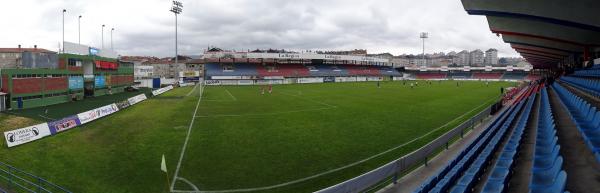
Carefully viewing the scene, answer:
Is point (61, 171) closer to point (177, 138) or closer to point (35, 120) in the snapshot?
point (177, 138)

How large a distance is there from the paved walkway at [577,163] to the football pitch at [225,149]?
688cm

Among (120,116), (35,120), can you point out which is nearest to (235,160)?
(120,116)

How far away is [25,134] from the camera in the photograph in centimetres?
2270

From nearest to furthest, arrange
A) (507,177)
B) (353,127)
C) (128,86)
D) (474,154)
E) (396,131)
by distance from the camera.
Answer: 1. (507,177)
2. (474,154)
3. (396,131)
4. (353,127)
5. (128,86)

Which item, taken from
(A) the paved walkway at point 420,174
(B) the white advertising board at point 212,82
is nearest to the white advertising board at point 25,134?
(A) the paved walkway at point 420,174

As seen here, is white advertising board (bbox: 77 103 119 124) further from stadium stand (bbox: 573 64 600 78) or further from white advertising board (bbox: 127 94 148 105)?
stadium stand (bbox: 573 64 600 78)

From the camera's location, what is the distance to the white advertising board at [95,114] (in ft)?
95.3

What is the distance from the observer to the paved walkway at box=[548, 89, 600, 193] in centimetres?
882

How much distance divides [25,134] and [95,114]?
8764mm

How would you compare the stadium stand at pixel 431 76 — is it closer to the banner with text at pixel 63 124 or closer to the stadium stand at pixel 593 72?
the stadium stand at pixel 593 72

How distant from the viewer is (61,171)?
57.1 feet

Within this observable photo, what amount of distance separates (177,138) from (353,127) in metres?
11.4

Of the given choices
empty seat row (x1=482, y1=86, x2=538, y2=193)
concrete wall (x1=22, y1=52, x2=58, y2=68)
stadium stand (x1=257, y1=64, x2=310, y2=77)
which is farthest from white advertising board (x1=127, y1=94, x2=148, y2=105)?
stadium stand (x1=257, y1=64, x2=310, y2=77)

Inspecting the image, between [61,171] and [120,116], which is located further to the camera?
[120,116]
